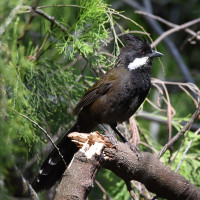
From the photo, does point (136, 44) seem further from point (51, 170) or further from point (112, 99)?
point (51, 170)

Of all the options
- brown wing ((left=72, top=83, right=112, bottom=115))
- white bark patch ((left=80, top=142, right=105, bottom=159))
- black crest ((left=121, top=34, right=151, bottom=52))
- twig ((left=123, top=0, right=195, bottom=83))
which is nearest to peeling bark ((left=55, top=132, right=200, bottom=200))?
white bark patch ((left=80, top=142, right=105, bottom=159))

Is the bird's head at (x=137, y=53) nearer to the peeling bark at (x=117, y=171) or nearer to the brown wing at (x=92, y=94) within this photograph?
the brown wing at (x=92, y=94)

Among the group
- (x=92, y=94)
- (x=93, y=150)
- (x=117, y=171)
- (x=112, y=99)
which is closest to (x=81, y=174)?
(x=93, y=150)

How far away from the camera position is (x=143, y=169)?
3.35 m

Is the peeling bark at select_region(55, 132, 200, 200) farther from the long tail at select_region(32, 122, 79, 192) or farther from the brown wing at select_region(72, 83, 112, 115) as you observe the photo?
the brown wing at select_region(72, 83, 112, 115)

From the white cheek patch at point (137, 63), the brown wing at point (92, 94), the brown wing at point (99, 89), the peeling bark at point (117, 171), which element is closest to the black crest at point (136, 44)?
the white cheek patch at point (137, 63)

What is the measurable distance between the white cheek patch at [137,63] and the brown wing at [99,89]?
216 millimetres

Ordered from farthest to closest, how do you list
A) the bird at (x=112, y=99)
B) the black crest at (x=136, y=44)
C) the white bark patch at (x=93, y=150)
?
the black crest at (x=136, y=44)
the bird at (x=112, y=99)
the white bark patch at (x=93, y=150)

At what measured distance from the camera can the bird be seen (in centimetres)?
395

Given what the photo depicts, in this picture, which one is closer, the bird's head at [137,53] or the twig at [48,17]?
the twig at [48,17]

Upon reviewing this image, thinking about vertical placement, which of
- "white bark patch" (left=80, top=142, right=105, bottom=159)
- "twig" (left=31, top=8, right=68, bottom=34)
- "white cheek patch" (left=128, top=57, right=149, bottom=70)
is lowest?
"white bark patch" (left=80, top=142, right=105, bottom=159)

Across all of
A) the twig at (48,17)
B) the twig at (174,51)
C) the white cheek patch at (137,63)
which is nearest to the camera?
the twig at (48,17)

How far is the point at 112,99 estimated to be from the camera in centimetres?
416

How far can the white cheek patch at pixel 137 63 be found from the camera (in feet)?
14.2
